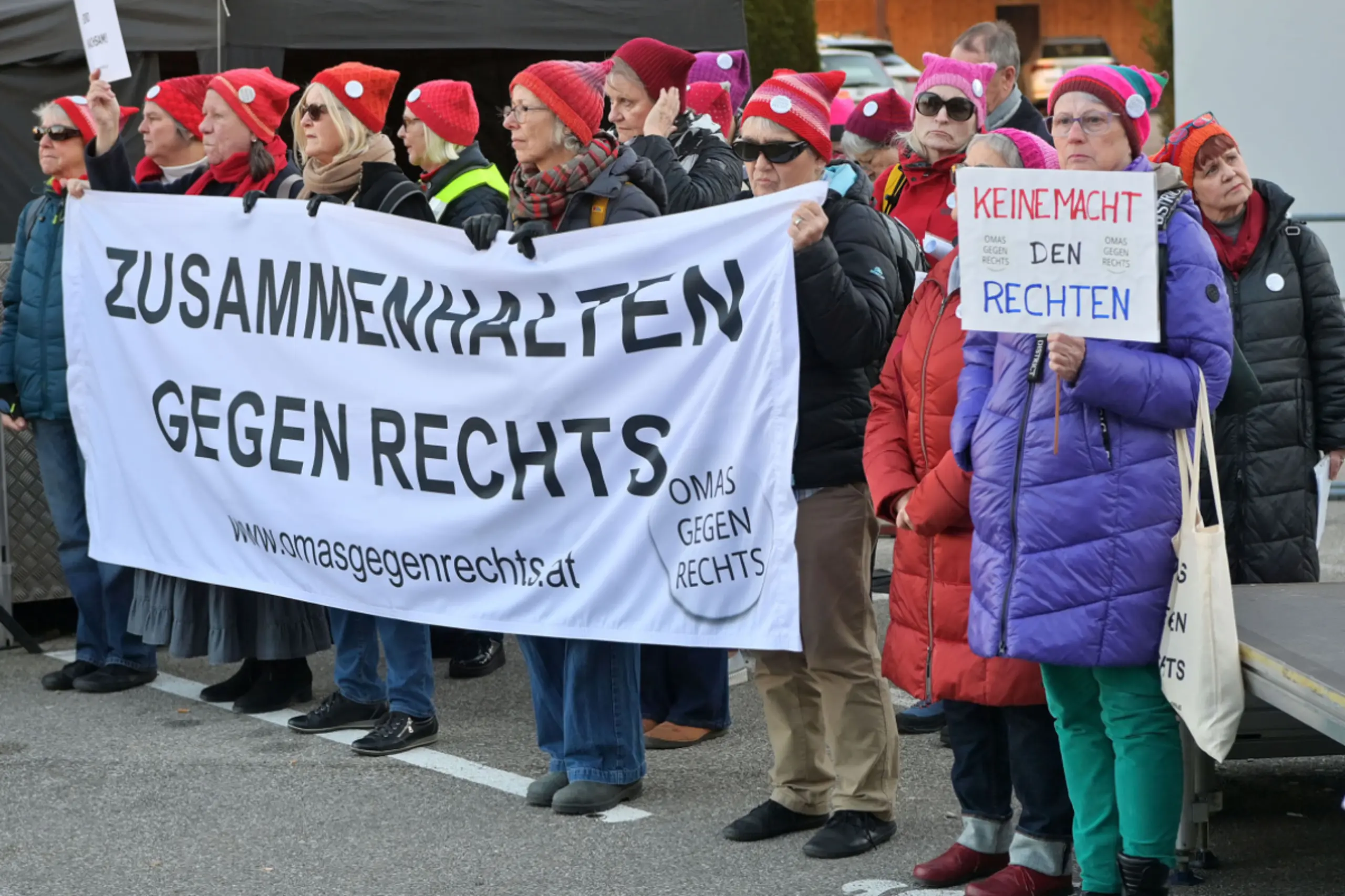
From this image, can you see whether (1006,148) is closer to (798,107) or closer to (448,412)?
(798,107)

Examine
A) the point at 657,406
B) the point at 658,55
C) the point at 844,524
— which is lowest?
the point at 844,524

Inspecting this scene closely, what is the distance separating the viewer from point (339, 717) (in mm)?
6156

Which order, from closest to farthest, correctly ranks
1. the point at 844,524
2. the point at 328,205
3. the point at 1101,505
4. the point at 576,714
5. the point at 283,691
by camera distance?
the point at 1101,505 < the point at 844,524 < the point at 576,714 < the point at 328,205 < the point at 283,691

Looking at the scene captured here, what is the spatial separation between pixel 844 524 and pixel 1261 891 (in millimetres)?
1368

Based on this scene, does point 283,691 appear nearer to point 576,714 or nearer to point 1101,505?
point 576,714

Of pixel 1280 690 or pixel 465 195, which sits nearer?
pixel 1280 690

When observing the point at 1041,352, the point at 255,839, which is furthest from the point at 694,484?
the point at 255,839

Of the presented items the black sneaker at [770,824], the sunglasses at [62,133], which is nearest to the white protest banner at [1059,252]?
the black sneaker at [770,824]

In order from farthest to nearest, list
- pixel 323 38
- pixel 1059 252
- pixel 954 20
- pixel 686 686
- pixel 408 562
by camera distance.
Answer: pixel 954 20
pixel 323 38
pixel 686 686
pixel 408 562
pixel 1059 252

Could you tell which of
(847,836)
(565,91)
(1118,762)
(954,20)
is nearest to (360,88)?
(565,91)

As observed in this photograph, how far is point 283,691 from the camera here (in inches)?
258

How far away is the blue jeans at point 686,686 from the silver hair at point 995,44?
2.55 m

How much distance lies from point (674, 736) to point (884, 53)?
2403cm

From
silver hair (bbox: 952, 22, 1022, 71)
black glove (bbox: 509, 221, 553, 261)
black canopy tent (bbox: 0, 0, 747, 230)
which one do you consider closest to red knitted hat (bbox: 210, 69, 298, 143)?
black glove (bbox: 509, 221, 553, 261)
